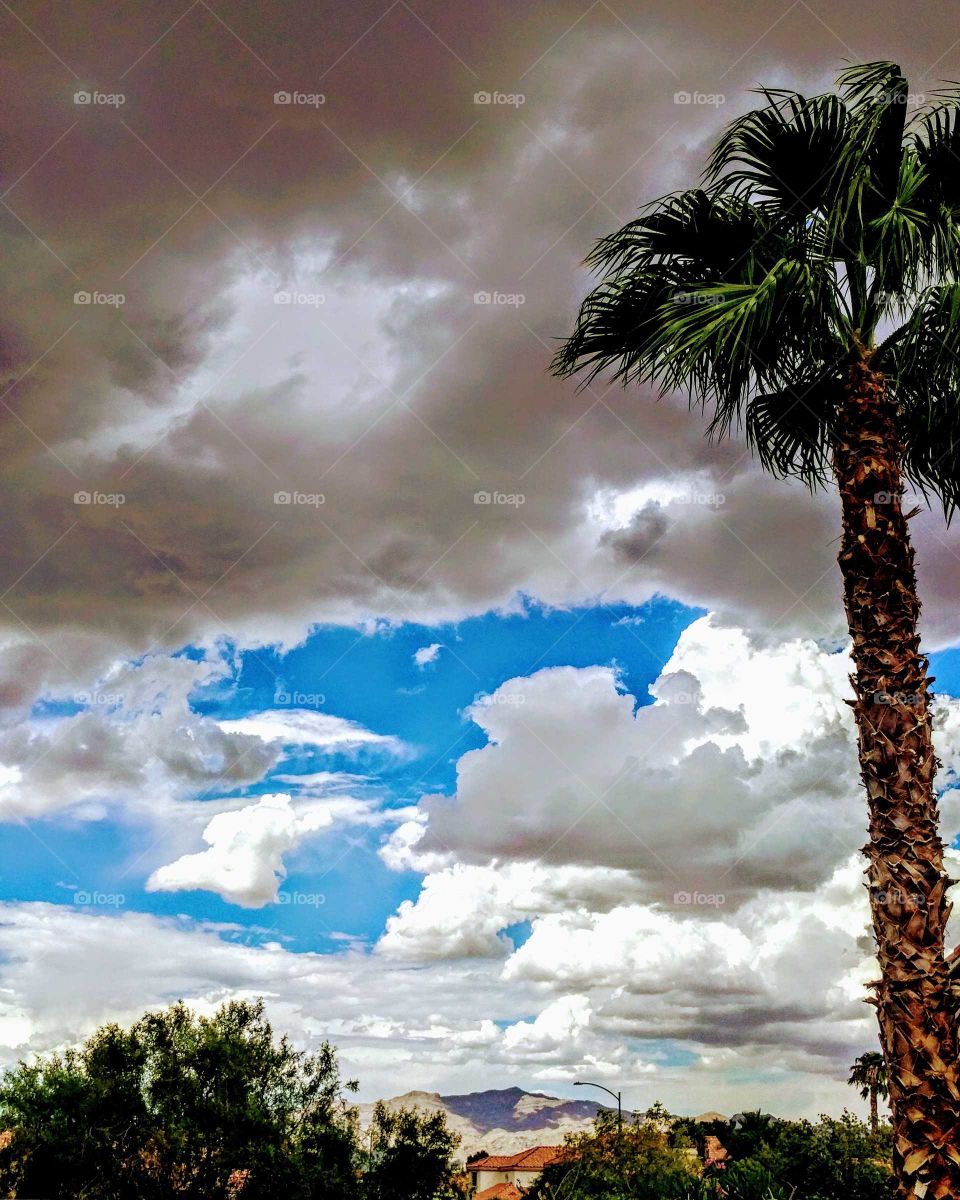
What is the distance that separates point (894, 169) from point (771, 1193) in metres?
8.71

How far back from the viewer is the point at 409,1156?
31703 millimetres

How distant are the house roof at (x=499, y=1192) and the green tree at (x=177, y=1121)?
2093 inches

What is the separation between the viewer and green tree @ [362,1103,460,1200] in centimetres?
3078

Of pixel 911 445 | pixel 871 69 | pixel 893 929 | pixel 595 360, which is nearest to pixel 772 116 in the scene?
pixel 871 69

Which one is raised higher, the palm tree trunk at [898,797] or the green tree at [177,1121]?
the palm tree trunk at [898,797]

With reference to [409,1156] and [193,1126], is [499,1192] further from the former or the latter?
[193,1126]

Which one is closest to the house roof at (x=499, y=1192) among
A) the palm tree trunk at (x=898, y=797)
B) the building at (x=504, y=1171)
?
the building at (x=504, y=1171)

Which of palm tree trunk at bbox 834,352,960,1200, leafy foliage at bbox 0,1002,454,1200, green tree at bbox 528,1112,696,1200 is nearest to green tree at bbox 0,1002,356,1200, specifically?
leafy foliage at bbox 0,1002,454,1200

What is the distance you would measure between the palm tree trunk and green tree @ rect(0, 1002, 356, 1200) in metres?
24.7

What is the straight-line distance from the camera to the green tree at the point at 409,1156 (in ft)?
101

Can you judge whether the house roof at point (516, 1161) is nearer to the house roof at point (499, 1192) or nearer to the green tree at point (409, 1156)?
the house roof at point (499, 1192)

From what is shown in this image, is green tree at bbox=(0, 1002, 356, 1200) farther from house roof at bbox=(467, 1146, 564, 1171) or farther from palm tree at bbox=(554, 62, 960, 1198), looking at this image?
house roof at bbox=(467, 1146, 564, 1171)

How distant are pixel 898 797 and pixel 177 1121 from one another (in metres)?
27.7

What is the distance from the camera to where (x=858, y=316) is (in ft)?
28.1
